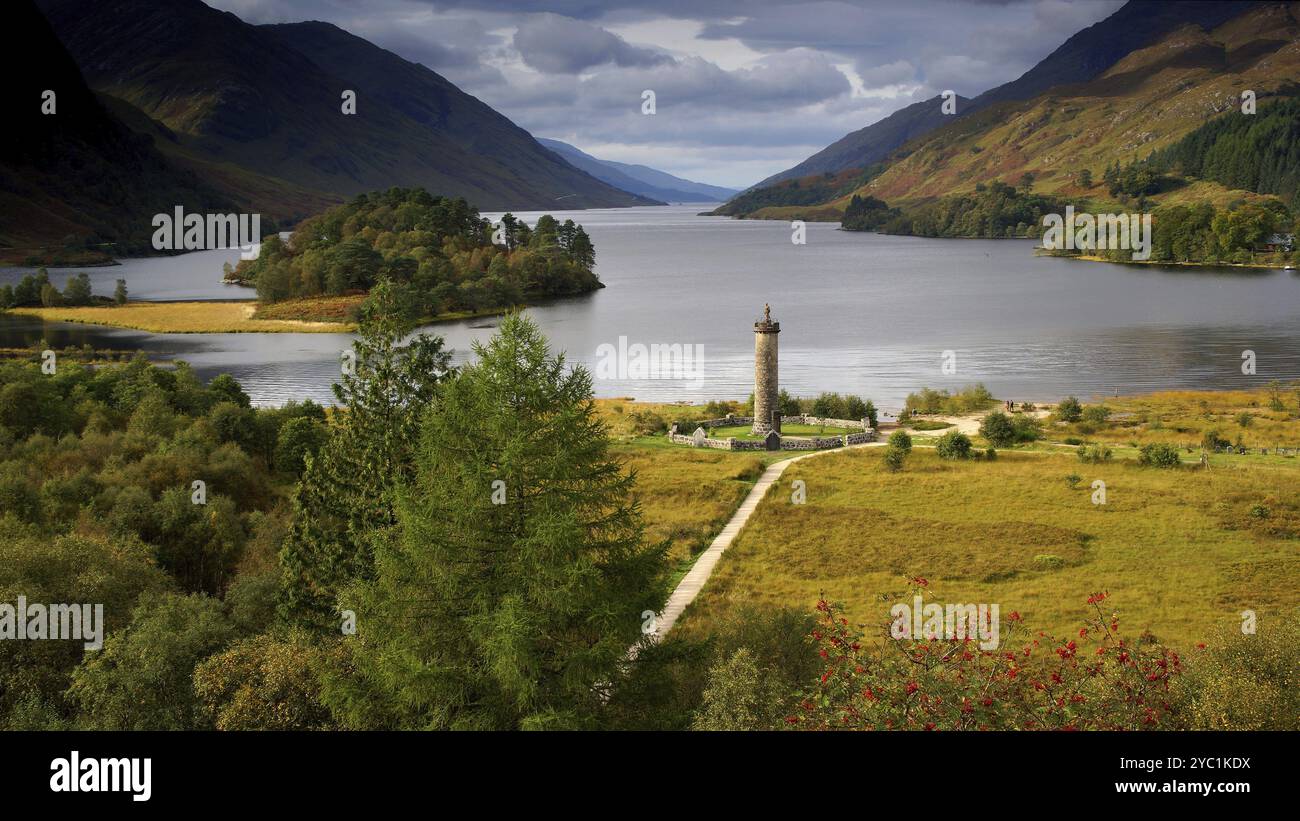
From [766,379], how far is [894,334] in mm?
67686

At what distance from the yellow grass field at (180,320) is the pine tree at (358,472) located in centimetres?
10950

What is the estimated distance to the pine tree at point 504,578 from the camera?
2136 cm

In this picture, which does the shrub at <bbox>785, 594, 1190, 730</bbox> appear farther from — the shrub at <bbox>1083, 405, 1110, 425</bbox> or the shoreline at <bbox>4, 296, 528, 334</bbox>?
the shoreline at <bbox>4, 296, 528, 334</bbox>

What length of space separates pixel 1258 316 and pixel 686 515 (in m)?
112

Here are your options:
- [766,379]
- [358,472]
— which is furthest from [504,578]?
[766,379]

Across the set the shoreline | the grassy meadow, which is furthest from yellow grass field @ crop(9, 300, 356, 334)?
the grassy meadow

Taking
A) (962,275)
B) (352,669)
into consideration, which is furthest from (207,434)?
(962,275)

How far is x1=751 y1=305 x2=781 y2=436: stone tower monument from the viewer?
63.7 metres

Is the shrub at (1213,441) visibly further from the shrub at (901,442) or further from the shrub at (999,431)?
the shrub at (901,442)

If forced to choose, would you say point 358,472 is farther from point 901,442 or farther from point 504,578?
point 901,442

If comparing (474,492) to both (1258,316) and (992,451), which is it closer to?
(992,451)

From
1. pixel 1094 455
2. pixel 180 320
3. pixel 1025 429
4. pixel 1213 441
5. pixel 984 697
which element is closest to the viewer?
pixel 984 697

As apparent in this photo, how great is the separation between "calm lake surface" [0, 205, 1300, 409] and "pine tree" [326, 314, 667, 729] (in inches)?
2577

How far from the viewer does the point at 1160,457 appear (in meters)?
56.1
